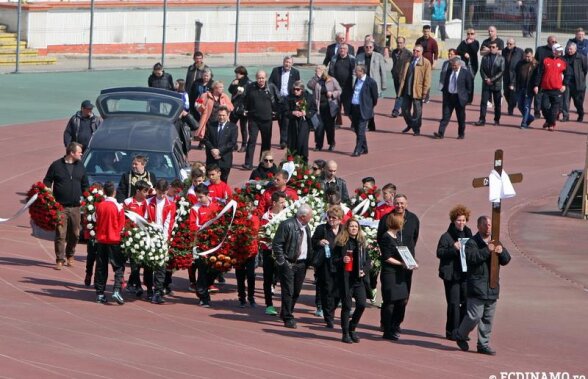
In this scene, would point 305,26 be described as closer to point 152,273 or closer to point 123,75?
point 123,75

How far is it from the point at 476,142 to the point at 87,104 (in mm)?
10061

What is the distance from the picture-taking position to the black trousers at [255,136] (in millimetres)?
26797

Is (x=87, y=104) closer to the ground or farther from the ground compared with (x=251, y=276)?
farther from the ground

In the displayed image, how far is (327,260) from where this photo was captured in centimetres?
1677

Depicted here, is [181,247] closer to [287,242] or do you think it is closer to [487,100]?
[287,242]

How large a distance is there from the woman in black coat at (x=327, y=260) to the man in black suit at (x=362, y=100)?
11540 mm

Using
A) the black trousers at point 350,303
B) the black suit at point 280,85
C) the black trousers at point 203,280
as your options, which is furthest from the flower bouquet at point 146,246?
the black suit at point 280,85

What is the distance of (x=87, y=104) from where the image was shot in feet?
77.3

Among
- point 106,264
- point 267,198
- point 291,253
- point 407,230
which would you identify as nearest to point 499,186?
point 407,230

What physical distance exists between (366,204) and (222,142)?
243 inches

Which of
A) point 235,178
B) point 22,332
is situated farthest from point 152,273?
point 235,178

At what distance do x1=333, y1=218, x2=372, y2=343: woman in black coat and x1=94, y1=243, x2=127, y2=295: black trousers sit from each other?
273 centimetres

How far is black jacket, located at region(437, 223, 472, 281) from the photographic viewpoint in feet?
53.3

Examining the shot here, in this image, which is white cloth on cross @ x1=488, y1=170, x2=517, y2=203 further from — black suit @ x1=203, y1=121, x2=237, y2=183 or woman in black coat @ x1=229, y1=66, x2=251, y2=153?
woman in black coat @ x1=229, y1=66, x2=251, y2=153
